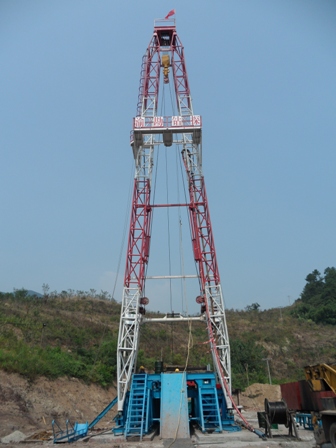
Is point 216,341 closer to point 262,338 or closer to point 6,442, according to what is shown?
point 6,442

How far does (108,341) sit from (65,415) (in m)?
8.87

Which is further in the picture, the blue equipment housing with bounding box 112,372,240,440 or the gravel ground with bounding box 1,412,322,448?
the blue equipment housing with bounding box 112,372,240,440

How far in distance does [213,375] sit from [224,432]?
2.38m

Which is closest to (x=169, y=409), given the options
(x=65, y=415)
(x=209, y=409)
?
(x=209, y=409)

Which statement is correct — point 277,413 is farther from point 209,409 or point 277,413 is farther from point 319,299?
point 319,299

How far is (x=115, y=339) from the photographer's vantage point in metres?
29.2

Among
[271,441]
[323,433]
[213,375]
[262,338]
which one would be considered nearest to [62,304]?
[262,338]

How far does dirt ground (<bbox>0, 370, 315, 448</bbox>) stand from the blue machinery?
553 millimetres

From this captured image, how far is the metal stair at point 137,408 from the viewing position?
551 inches

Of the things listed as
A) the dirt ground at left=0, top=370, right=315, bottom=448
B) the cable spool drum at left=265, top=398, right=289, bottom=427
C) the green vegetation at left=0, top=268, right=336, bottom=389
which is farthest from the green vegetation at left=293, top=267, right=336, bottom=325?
the cable spool drum at left=265, top=398, right=289, bottom=427

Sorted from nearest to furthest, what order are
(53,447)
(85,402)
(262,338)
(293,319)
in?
(53,447) < (85,402) < (262,338) < (293,319)

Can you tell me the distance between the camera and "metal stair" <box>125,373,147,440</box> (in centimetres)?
1398

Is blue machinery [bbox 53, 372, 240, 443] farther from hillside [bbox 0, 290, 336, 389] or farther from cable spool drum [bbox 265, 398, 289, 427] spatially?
cable spool drum [bbox 265, 398, 289, 427]

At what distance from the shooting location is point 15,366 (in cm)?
1984
